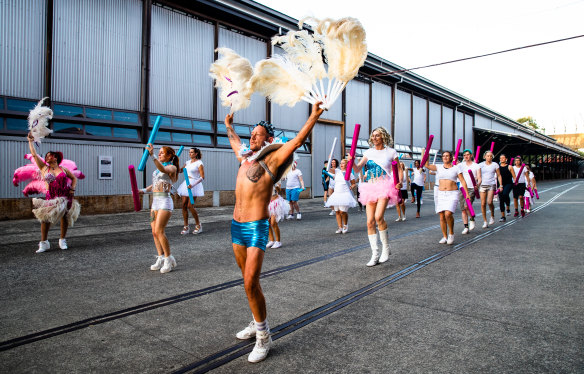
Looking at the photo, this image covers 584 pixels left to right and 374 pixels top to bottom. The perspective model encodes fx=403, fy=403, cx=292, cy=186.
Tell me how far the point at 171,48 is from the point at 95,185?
661cm

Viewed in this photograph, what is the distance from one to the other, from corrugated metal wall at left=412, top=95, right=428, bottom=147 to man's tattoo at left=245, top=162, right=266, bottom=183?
33.1 metres

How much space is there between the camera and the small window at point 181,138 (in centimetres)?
1683

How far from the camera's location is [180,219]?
1311 cm

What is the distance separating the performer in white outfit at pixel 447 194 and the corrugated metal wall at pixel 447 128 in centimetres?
3281

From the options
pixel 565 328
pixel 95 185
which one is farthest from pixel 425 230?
pixel 95 185

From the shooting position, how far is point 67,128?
13.6 m

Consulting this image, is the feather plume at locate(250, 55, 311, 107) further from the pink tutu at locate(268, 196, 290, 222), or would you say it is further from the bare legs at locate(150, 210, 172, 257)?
the pink tutu at locate(268, 196, 290, 222)

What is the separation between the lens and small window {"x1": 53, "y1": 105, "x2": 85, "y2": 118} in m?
13.4

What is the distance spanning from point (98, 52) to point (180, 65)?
344 cm

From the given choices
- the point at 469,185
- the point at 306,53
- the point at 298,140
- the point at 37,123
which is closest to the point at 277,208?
the point at 306,53

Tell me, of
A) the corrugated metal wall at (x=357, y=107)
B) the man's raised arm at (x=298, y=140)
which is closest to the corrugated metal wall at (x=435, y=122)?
the corrugated metal wall at (x=357, y=107)

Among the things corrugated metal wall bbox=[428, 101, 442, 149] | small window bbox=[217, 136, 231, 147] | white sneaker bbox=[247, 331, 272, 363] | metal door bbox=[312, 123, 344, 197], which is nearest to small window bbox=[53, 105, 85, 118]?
small window bbox=[217, 136, 231, 147]

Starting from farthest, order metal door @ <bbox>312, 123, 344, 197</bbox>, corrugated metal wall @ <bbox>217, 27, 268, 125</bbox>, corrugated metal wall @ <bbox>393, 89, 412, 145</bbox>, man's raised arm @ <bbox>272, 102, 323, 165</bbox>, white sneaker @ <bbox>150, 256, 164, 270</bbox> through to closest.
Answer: corrugated metal wall @ <bbox>393, 89, 412, 145</bbox>, metal door @ <bbox>312, 123, 344, 197</bbox>, corrugated metal wall @ <bbox>217, 27, 268, 125</bbox>, white sneaker @ <bbox>150, 256, 164, 270</bbox>, man's raised arm @ <bbox>272, 102, 323, 165</bbox>

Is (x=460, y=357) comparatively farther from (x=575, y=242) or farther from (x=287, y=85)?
(x=575, y=242)
